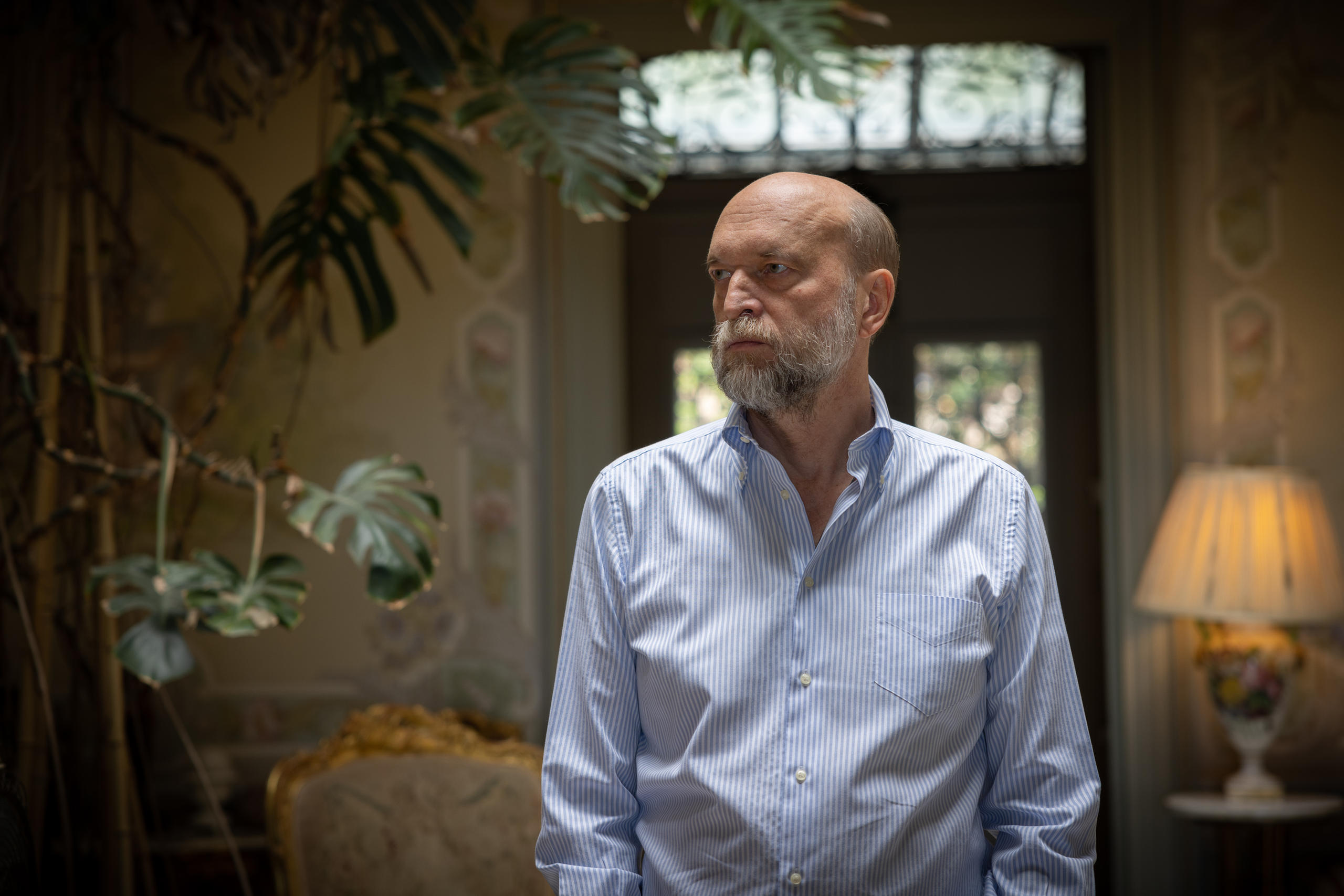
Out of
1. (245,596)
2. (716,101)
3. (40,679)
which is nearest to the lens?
(245,596)

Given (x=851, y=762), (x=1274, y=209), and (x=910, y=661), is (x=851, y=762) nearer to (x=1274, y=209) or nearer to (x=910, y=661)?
(x=910, y=661)

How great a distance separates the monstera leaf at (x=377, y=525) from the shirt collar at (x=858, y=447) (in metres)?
0.93

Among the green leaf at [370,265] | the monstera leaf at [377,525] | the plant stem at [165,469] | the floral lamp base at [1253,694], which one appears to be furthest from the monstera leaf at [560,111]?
the floral lamp base at [1253,694]

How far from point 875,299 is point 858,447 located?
0.17m

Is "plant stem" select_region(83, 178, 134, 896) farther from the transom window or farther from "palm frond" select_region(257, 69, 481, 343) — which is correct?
the transom window

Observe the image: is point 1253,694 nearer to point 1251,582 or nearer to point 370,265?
point 1251,582

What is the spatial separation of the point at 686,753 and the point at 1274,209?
8.07 feet

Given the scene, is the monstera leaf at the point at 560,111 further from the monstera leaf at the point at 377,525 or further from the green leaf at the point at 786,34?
the monstera leaf at the point at 377,525

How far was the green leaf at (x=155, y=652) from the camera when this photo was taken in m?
1.94

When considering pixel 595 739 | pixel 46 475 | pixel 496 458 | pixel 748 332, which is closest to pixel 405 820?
pixel 496 458

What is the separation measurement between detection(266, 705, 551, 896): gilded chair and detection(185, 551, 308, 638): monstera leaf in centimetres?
40

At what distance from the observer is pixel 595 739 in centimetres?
125

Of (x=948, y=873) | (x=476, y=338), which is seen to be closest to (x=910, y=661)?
(x=948, y=873)

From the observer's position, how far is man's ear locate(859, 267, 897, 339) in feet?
4.27
